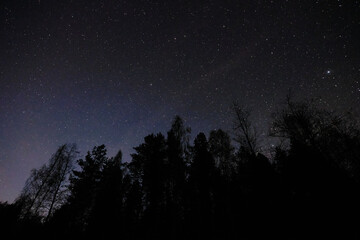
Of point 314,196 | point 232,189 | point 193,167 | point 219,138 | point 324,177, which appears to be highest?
point 219,138

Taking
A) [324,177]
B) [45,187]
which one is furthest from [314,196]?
[45,187]

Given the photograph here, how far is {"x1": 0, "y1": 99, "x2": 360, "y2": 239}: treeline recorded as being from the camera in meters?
11.0

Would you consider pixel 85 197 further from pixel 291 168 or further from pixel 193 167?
pixel 291 168

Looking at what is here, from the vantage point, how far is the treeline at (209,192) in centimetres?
1097

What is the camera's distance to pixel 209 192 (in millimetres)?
19031

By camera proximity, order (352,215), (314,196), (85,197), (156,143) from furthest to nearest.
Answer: (156,143) → (85,197) → (314,196) → (352,215)

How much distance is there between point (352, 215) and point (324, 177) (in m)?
2.63

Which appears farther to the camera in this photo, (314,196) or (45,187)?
(45,187)

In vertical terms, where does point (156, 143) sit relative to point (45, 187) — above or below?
above

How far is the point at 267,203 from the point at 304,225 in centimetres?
305

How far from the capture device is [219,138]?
25500mm

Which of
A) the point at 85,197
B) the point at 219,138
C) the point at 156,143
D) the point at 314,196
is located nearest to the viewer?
the point at 314,196

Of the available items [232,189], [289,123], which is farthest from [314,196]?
[289,123]

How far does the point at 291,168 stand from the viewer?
554 inches
